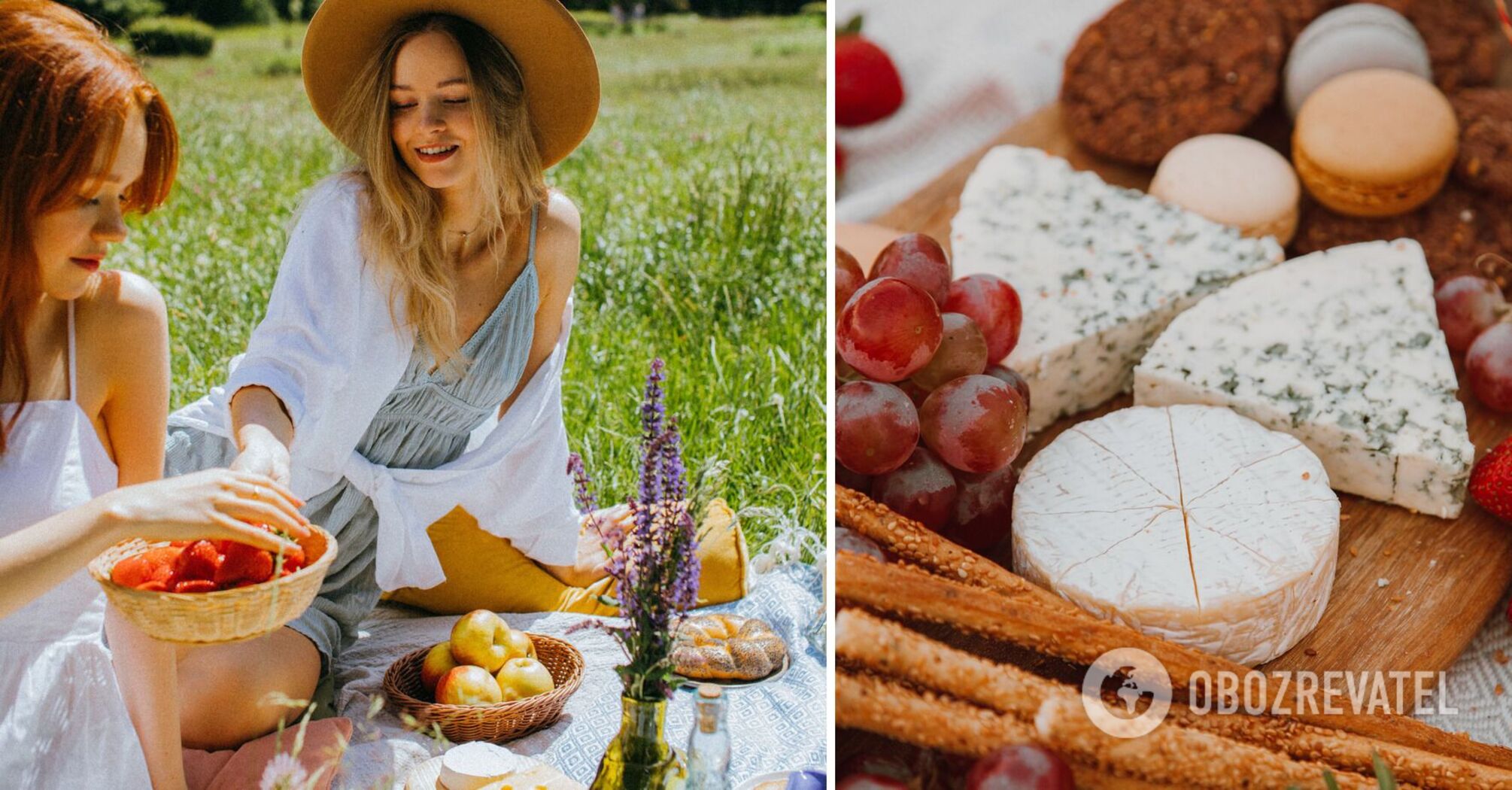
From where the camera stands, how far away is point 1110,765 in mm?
1429

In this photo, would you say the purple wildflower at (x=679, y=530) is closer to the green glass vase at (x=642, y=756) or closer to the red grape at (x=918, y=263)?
the green glass vase at (x=642, y=756)

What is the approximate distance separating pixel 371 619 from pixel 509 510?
0.40 metres

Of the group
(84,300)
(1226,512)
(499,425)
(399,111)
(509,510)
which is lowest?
(509,510)

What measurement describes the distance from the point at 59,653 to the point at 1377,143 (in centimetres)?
242

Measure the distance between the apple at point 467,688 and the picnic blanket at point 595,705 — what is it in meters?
0.09

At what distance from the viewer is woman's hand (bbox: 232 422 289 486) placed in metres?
1.76

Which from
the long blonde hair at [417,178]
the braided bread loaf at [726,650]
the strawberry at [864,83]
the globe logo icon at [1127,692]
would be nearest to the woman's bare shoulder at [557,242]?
the long blonde hair at [417,178]

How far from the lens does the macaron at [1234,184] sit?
92.3 inches

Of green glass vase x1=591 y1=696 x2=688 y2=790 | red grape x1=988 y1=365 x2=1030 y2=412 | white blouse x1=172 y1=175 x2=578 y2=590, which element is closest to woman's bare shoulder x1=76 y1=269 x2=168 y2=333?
white blouse x1=172 y1=175 x2=578 y2=590

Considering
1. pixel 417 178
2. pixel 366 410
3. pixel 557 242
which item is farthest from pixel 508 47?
pixel 366 410

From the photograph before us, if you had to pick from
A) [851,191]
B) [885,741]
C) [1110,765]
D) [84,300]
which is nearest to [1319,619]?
[1110,765]

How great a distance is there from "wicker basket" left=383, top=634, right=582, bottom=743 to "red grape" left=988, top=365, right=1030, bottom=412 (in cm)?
99

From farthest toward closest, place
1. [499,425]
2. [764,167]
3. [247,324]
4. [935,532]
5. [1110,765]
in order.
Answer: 1. [764,167]
2. [247,324]
3. [499,425]
4. [935,532]
5. [1110,765]

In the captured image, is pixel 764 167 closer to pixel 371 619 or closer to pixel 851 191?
pixel 851 191
